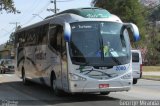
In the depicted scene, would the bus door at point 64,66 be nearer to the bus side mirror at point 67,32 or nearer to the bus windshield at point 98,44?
the bus windshield at point 98,44

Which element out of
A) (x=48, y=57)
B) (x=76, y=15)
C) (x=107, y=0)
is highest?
(x=107, y=0)

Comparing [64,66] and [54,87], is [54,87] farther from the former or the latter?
[64,66]

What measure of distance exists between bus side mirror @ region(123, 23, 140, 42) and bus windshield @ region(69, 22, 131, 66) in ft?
0.83

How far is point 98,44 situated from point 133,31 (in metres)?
1.40

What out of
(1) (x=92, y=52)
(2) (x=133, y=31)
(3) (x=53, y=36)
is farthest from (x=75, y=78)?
(3) (x=53, y=36)

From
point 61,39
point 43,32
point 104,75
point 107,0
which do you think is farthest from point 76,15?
point 107,0

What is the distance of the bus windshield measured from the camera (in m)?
16.9

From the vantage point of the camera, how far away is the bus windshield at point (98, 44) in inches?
666

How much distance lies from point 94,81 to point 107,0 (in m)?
53.1

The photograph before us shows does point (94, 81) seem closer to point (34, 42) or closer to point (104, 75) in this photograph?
point (104, 75)

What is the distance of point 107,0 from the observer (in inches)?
2717

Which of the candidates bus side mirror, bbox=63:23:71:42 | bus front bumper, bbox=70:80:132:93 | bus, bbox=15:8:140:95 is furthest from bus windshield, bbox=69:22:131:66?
bus front bumper, bbox=70:80:132:93

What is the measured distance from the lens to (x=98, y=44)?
1706cm

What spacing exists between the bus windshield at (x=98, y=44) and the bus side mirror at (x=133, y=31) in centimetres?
25
